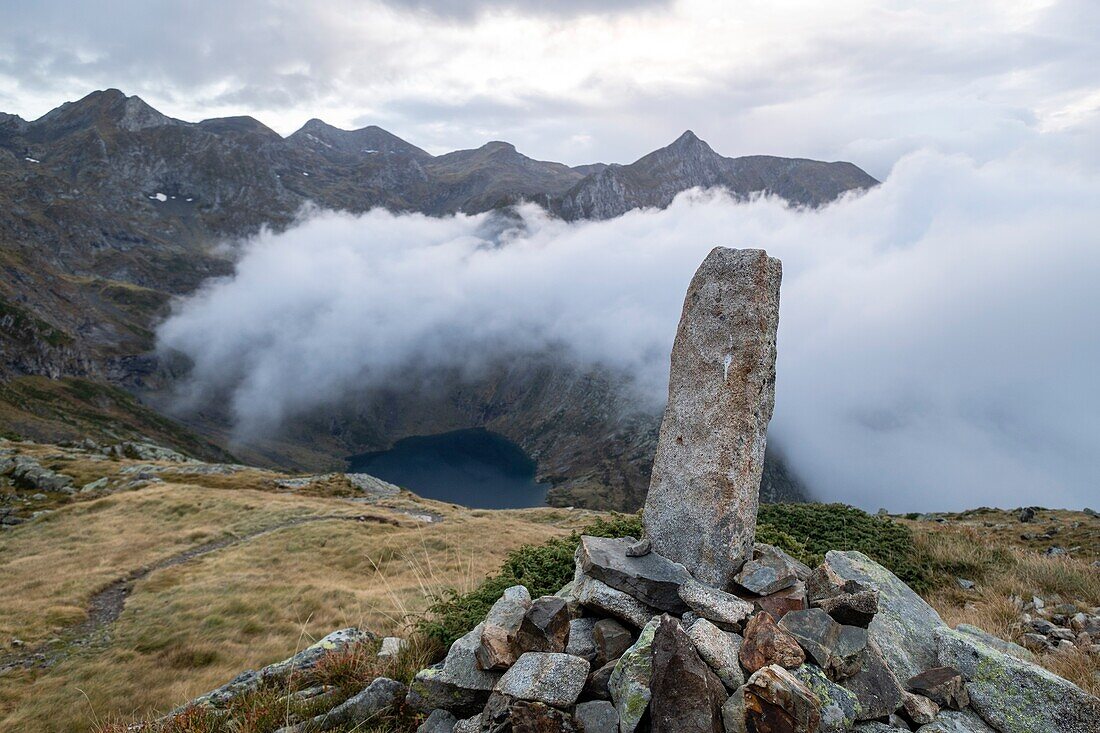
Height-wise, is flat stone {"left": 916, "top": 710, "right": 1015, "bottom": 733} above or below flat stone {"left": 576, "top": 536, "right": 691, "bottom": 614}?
below

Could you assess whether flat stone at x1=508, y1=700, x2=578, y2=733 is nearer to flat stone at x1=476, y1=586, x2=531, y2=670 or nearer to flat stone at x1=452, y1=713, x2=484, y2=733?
flat stone at x1=452, y1=713, x2=484, y2=733

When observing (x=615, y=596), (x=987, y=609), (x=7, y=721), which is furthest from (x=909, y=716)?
(x=7, y=721)

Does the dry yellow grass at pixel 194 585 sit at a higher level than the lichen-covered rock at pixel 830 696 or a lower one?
lower

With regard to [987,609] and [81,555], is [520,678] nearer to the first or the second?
[987,609]

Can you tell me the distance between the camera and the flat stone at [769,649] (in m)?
5.57

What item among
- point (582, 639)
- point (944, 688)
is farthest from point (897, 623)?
point (582, 639)

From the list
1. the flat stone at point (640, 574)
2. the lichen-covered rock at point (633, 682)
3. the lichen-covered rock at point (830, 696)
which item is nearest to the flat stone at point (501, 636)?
the flat stone at point (640, 574)

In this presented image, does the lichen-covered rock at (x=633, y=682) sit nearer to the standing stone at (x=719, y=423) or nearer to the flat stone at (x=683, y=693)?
the flat stone at (x=683, y=693)

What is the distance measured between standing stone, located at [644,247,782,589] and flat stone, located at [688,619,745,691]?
2.65 m

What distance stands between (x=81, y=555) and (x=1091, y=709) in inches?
1586

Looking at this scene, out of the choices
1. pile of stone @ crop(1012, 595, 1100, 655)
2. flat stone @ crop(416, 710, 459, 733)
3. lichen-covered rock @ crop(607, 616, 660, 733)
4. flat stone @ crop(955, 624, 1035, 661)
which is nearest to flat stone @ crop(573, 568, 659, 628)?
lichen-covered rock @ crop(607, 616, 660, 733)

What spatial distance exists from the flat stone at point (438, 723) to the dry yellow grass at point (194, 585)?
2816 millimetres

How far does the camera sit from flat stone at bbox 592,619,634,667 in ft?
21.0

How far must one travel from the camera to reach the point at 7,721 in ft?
42.7
